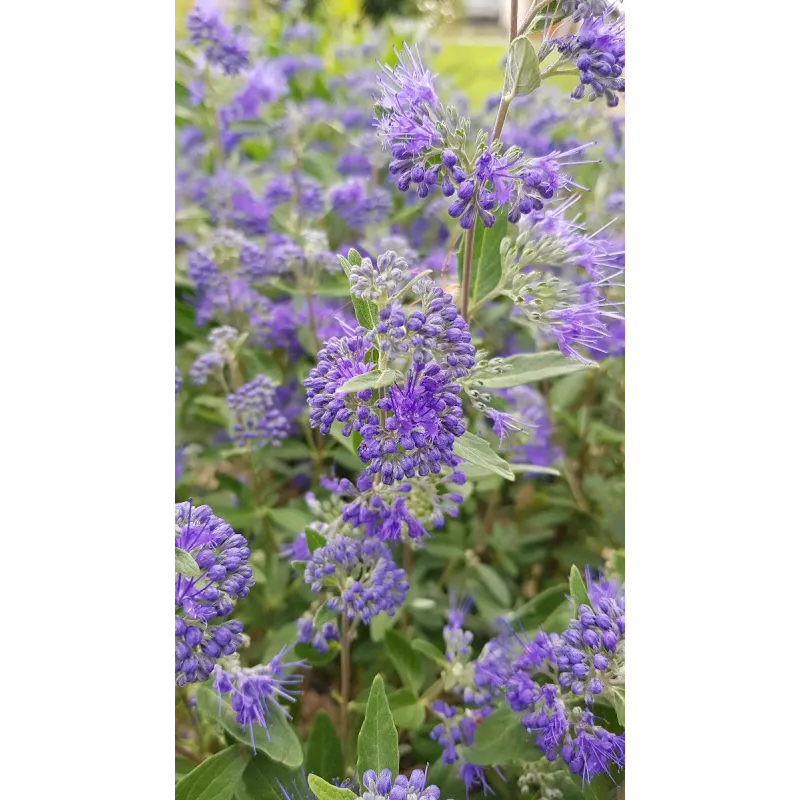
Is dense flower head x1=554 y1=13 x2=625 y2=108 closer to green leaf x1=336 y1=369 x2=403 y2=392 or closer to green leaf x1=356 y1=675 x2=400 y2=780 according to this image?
green leaf x1=336 y1=369 x2=403 y2=392

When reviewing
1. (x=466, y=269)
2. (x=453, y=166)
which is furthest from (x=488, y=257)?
→ (x=453, y=166)

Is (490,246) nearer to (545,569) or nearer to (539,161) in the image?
(539,161)

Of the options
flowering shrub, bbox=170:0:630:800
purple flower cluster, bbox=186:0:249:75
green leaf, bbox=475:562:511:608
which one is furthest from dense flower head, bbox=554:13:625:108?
purple flower cluster, bbox=186:0:249:75

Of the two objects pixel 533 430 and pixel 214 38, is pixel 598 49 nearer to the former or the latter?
pixel 533 430

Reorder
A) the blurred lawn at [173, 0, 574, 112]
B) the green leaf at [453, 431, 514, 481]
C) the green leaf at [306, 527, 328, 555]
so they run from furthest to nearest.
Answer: the blurred lawn at [173, 0, 574, 112]
the green leaf at [306, 527, 328, 555]
the green leaf at [453, 431, 514, 481]
